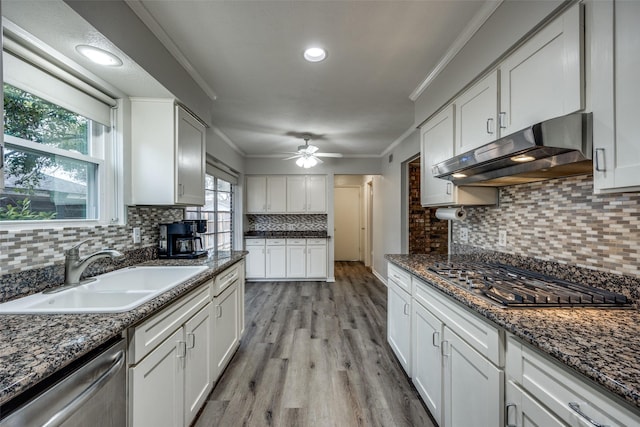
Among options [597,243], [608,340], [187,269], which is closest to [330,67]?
[187,269]

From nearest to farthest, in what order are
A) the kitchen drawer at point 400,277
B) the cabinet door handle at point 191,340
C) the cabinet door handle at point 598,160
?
1. the cabinet door handle at point 598,160
2. the cabinet door handle at point 191,340
3. the kitchen drawer at point 400,277

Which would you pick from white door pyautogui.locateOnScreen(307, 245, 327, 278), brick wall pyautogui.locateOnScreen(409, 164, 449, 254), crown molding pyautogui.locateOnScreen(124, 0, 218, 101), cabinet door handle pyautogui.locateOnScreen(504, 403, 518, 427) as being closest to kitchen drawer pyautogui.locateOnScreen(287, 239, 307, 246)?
white door pyautogui.locateOnScreen(307, 245, 327, 278)

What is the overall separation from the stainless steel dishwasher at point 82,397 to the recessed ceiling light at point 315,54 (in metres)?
2.03

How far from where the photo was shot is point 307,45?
196 centimetres

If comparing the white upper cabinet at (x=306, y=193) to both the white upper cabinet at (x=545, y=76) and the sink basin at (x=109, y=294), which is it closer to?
the sink basin at (x=109, y=294)

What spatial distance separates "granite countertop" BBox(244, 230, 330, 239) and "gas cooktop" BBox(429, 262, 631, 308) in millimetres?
3666

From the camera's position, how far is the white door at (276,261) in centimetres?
536

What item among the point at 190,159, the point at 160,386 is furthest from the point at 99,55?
the point at 160,386

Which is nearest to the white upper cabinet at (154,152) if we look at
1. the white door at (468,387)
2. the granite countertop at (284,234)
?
the white door at (468,387)

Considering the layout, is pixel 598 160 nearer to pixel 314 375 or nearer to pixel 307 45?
pixel 307 45

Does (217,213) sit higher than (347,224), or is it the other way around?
(217,213)

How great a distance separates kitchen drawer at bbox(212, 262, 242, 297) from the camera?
6.63 ft

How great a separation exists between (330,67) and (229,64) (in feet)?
2.63

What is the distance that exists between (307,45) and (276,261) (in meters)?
4.07
